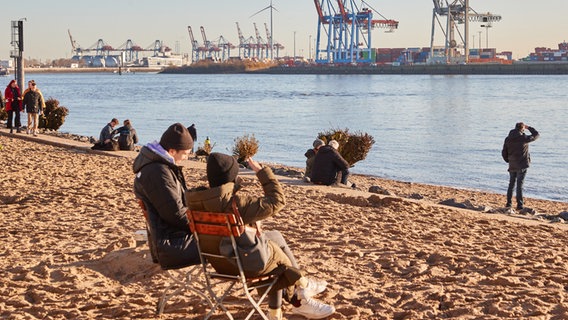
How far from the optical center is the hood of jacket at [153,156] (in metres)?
4.14

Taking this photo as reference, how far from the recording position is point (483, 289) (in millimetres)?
5000

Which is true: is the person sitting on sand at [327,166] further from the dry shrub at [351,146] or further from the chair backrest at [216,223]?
the chair backrest at [216,223]

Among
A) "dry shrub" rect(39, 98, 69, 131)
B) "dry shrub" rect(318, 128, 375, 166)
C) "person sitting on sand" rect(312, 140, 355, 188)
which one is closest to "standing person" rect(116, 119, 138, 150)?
"dry shrub" rect(318, 128, 375, 166)

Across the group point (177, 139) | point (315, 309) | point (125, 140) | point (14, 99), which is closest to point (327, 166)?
point (125, 140)

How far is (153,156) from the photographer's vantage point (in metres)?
4.14

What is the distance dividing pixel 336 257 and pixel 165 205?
2.02 meters

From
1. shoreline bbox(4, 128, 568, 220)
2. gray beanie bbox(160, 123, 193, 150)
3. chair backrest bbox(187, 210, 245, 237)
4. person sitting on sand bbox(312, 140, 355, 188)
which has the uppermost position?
gray beanie bbox(160, 123, 193, 150)

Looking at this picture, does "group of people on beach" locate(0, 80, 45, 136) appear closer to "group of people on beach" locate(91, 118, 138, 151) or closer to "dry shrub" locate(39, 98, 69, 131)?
"dry shrub" locate(39, 98, 69, 131)


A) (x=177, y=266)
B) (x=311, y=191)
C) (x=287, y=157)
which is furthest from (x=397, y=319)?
(x=287, y=157)

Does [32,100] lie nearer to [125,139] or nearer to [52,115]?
[125,139]

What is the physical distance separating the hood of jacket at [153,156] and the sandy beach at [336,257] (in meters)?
0.86

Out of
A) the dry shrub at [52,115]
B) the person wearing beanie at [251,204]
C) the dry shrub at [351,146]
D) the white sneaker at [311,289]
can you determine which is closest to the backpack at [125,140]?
the dry shrub at [351,146]

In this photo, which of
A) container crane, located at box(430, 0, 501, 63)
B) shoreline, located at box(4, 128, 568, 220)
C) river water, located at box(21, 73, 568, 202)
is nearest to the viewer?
shoreline, located at box(4, 128, 568, 220)

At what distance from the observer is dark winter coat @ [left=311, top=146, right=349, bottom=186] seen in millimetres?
10492
